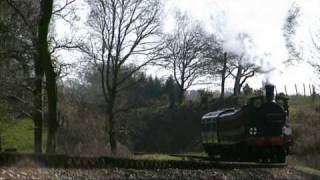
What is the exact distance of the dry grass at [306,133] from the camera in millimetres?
36969

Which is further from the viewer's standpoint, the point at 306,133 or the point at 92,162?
the point at 306,133

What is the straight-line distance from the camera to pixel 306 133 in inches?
1823

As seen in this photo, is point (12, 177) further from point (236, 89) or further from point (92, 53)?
point (236, 89)

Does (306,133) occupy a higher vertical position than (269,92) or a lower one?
lower

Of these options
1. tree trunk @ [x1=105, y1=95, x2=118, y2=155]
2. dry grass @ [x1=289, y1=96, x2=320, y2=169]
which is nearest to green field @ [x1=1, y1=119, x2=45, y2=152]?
tree trunk @ [x1=105, y1=95, x2=118, y2=155]

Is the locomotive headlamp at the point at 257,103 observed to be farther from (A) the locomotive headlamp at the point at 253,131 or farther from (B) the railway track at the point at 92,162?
(B) the railway track at the point at 92,162

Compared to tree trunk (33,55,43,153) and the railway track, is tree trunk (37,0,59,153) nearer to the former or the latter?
tree trunk (33,55,43,153)

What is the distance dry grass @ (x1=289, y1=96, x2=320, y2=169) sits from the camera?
121 feet

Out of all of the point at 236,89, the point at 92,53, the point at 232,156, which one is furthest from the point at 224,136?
the point at 236,89

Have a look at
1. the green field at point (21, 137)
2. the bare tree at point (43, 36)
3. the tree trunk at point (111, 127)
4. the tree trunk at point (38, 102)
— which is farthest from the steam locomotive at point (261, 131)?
the green field at point (21, 137)

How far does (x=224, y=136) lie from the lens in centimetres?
3000

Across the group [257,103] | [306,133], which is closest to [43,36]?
[257,103]

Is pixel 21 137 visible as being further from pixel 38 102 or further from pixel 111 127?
pixel 38 102

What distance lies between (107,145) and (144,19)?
1090 cm
